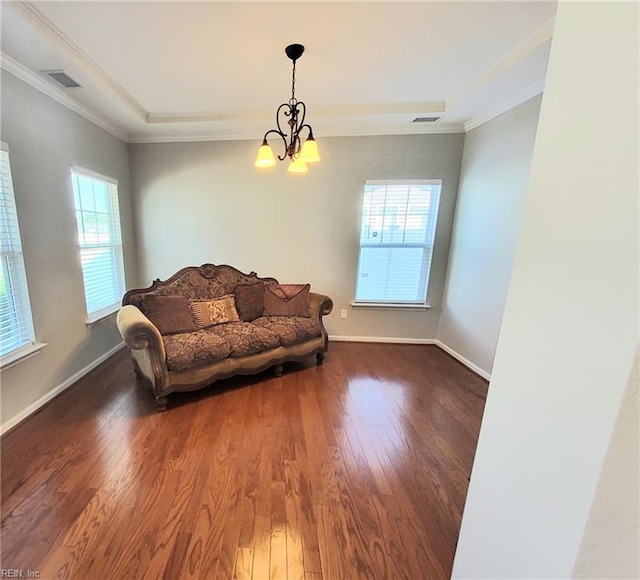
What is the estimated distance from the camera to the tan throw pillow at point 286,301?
312 cm

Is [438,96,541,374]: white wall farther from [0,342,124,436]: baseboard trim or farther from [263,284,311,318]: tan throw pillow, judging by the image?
[0,342,124,436]: baseboard trim

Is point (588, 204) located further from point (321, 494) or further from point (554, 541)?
point (321, 494)

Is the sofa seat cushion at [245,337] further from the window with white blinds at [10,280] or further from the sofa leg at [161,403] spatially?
the window with white blinds at [10,280]

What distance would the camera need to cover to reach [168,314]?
8.38 ft

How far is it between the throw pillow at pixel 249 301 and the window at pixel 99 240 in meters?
1.46

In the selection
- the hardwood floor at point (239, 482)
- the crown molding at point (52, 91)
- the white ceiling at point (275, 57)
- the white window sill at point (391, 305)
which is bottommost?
the hardwood floor at point (239, 482)

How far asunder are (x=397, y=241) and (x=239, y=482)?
2989 mm

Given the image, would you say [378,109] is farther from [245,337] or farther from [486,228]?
[245,337]

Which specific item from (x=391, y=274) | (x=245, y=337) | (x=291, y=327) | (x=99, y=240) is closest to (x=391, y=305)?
(x=391, y=274)

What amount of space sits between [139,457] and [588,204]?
94.7 inches

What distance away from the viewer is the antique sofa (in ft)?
7.27

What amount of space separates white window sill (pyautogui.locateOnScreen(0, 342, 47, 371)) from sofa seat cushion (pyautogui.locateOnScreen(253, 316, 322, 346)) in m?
1.71

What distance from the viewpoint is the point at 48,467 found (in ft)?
5.46

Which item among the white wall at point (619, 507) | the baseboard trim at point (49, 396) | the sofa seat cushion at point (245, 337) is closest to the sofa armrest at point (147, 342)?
the sofa seat cushion at point (245, 337)
